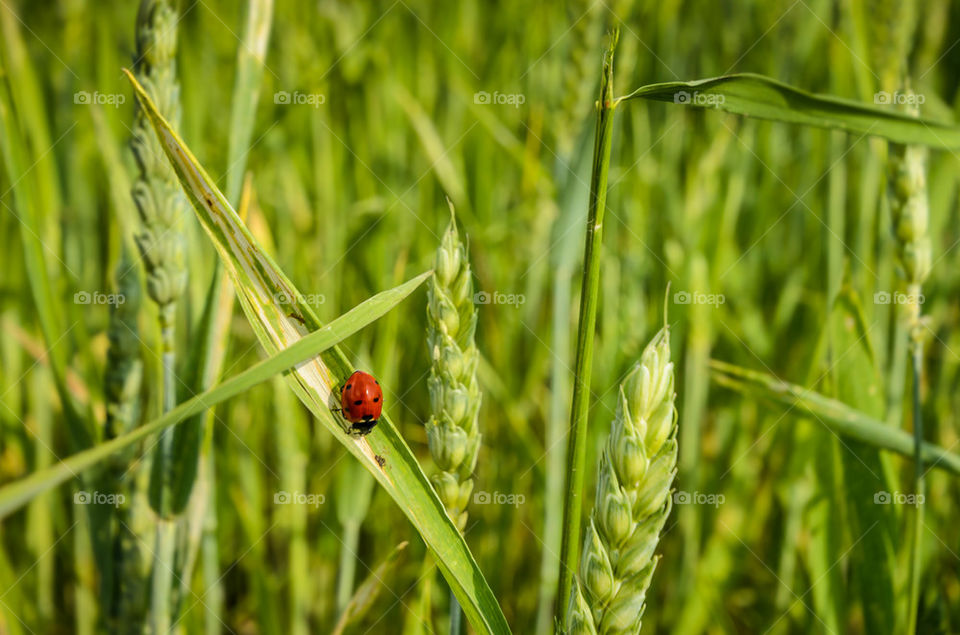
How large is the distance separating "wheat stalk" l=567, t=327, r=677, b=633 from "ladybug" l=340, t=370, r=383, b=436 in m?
0.19

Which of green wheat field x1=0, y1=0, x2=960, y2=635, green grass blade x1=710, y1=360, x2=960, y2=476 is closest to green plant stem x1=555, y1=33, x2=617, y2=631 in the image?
green wheat field x1=0, y1=0, x2=960, y2=635

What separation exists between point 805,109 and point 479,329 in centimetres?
90

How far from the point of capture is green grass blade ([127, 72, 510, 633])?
523 millimetres

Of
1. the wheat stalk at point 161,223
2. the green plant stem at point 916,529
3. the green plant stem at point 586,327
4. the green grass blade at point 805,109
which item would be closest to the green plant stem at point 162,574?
the wheat stalk at point 161,223

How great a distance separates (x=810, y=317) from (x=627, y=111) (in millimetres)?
609

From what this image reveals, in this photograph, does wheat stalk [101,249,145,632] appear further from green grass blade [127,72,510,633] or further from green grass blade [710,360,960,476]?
green grass blade [710,360,960,476]

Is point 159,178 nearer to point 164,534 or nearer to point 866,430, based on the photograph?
point 164,534

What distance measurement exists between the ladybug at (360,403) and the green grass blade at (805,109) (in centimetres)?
30

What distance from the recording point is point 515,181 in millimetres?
1926

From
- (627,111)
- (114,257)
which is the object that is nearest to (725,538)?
(627,111)

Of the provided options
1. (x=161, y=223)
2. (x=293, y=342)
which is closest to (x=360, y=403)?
(x=293, y=342)

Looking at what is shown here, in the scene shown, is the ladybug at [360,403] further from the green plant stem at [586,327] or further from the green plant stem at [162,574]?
the green plant stem at [162,574]

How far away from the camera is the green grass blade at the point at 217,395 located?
1.27 feet

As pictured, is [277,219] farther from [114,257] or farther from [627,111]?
[627,111]
